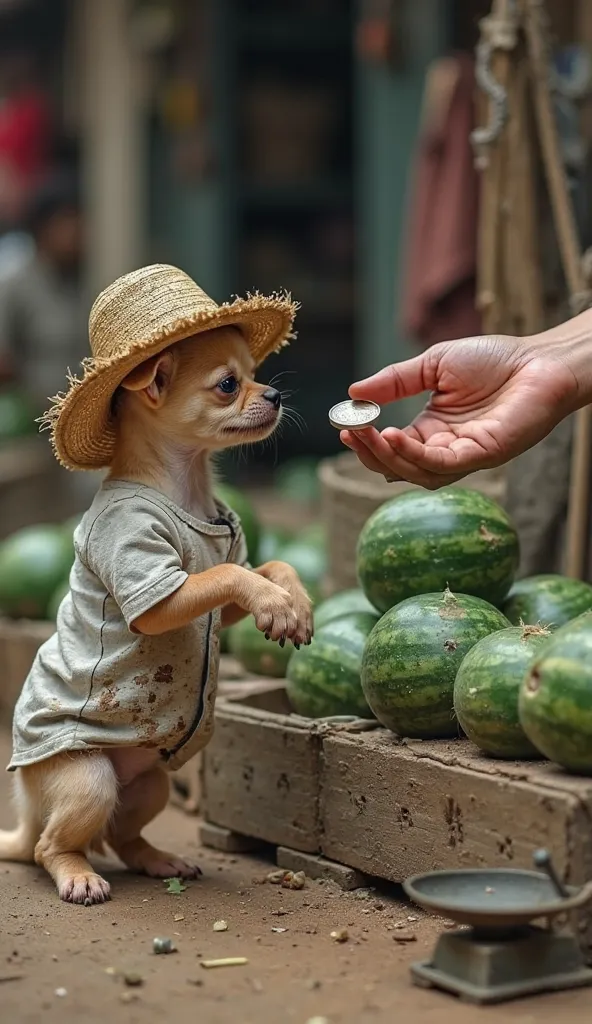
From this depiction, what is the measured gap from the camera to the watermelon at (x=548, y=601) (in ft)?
14.2

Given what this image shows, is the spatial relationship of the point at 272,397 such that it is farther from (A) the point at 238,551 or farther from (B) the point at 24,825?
(B) the point at 24,825

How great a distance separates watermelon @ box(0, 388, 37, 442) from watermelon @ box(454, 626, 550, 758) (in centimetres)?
756

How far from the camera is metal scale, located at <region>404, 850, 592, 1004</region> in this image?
3.18 metres

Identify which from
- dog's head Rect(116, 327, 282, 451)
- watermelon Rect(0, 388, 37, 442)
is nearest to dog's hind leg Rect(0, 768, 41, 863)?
dog's head Rect(116, 327, 282, 451)

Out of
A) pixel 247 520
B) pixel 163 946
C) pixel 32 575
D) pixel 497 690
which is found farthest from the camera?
pixel 32 575

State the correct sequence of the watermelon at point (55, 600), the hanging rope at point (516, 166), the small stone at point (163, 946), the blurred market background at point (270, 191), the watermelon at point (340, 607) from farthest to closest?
the blurred market background at point (270, 191) → the watermelon at point (55, 600) → the hanging rope at point (516, 166) → the watermelon at point (340, 607) → the small stone at point (163, 946)

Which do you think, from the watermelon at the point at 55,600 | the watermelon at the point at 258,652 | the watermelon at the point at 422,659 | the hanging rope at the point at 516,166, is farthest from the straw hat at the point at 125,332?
the watermelon at the point at 55,600

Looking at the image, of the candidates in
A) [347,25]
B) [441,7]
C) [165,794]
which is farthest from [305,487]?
[165,794]

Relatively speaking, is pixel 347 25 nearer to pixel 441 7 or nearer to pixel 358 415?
pixel 441 7

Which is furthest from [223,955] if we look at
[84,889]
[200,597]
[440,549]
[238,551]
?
[440,549]

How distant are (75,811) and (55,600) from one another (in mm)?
2208

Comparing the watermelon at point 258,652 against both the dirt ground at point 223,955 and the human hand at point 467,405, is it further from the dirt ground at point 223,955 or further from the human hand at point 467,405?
the human hand at point 467,405

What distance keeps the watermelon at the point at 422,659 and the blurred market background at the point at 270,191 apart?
3900 mm

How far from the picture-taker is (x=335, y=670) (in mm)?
A: 4496
